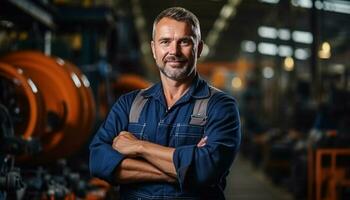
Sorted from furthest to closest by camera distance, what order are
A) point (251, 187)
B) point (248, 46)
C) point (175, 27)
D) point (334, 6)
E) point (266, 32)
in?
point (248, 46)
point (266, 32)
point (251, 187)
point (334, 6)
point (175, 27)

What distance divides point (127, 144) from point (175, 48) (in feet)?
1.38

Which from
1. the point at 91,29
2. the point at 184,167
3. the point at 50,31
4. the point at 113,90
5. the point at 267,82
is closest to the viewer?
the point at 184,167

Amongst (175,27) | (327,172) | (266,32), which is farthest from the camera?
(266,32)

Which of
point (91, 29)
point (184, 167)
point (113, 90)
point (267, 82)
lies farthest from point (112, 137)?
point (267, 82)

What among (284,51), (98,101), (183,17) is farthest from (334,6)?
(183,17)

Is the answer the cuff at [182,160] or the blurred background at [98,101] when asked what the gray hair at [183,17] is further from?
the blurred background at [98,101]

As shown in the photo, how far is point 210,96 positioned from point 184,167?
0.33 metres

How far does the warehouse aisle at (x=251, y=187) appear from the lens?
8367 millimetres

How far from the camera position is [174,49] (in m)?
2.25

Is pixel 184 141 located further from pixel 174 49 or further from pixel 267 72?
pixel 267 72

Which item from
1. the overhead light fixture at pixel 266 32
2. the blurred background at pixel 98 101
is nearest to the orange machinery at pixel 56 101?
the blurred background at pixel 98 101

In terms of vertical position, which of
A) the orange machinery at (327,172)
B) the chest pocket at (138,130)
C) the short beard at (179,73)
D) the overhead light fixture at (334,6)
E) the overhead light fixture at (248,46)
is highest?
the overhead light fixture at (248,46)

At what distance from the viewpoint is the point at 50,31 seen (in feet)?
20.9

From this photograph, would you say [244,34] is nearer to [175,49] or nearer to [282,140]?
[282,140]
